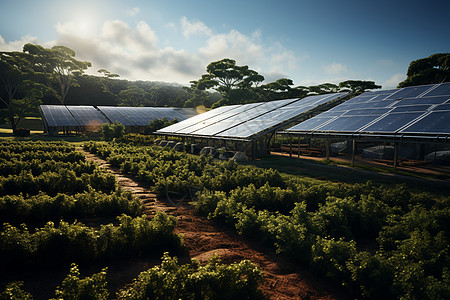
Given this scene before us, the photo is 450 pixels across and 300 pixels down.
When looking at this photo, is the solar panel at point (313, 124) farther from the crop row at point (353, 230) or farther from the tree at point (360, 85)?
the tree at point (360, 85)

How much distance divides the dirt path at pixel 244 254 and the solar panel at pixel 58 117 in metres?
40.1

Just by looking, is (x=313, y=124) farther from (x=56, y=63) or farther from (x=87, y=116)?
(x=56, y=63)

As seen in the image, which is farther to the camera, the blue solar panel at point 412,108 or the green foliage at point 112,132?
the green foliage at point 112,132

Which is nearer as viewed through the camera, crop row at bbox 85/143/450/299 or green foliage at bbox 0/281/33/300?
green foliage at bbox 0/281/33/300

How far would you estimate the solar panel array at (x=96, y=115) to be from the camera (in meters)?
42.0

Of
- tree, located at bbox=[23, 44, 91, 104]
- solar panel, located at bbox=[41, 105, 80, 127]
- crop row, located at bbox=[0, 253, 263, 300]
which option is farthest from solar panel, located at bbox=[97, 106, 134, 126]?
crop row, located at bbox=[0, 253, 263, 300]

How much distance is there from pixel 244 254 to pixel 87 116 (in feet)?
162

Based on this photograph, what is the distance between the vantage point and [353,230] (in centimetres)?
736

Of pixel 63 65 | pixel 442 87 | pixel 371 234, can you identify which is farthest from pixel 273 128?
pixel 63 65

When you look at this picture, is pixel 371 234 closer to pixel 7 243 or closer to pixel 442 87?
pixel 7 243

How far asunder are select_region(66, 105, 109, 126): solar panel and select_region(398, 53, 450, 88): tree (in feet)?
171

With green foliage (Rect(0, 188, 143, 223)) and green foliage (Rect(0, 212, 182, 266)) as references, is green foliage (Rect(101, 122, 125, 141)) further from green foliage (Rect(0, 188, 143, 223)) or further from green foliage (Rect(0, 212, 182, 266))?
green foliage (Rect(0, 212, 182, 266))

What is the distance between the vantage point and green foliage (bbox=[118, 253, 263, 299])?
3832mm

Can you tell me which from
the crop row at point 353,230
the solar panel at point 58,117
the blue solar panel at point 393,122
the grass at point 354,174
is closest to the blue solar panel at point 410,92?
the blue solar panel at point 393,122
